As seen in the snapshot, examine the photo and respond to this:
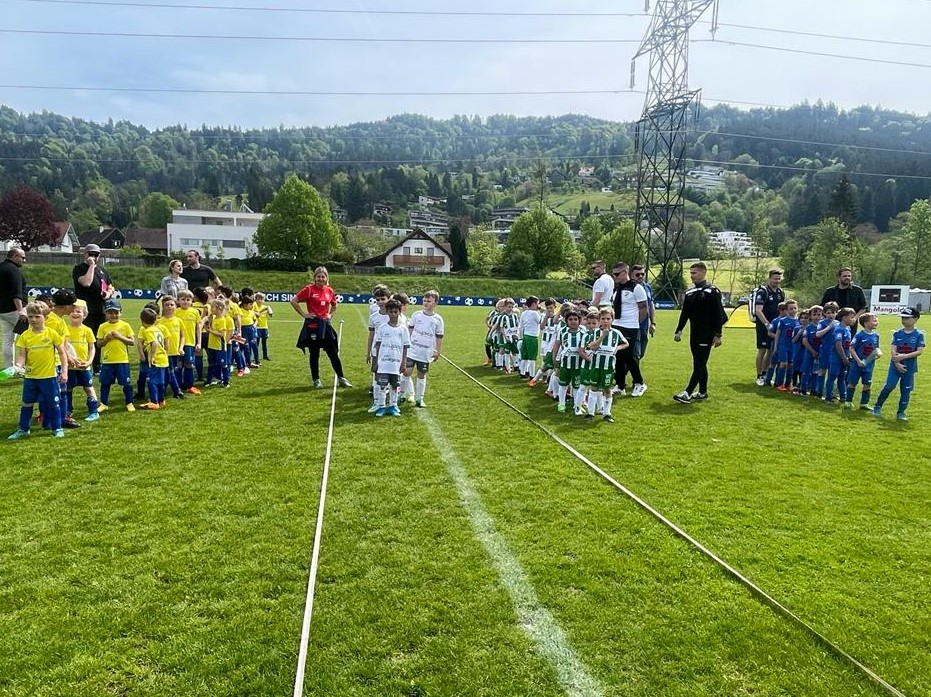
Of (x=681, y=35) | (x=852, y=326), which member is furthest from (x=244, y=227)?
(x=852, y=326)

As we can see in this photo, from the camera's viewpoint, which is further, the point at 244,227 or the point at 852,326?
the point at 244,227

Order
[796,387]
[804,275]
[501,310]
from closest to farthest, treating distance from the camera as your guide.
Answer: [796,387]
[501,310]
[804,275]

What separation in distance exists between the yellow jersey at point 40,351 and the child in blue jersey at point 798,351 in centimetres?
1242

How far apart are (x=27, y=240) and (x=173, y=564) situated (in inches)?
3541

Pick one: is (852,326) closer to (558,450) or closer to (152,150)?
(558,450)

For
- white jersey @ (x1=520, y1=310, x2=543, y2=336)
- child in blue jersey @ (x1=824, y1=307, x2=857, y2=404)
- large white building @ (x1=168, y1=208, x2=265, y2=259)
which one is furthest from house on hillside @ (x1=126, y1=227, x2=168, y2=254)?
child in blue jersey @ (x1=824, y1=307, x2=857, y2=404)

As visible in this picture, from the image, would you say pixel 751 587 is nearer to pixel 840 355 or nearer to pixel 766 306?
pixel 840 355

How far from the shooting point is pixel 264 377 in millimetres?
12602

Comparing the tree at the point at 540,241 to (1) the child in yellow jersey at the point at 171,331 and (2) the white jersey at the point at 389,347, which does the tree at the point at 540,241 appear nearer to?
(1) the child in yellow jersey at the point at 171,331

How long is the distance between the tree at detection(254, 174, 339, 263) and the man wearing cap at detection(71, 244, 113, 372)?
198 ft

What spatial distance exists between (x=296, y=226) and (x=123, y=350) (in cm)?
6397

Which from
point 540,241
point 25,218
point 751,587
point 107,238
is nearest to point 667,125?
point 540,241

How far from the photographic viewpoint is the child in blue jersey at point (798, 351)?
1176cm

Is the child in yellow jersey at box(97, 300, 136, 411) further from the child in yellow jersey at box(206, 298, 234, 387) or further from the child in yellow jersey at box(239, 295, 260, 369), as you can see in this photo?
the child in yellow jersey at box(239, 295, 260, 369)
